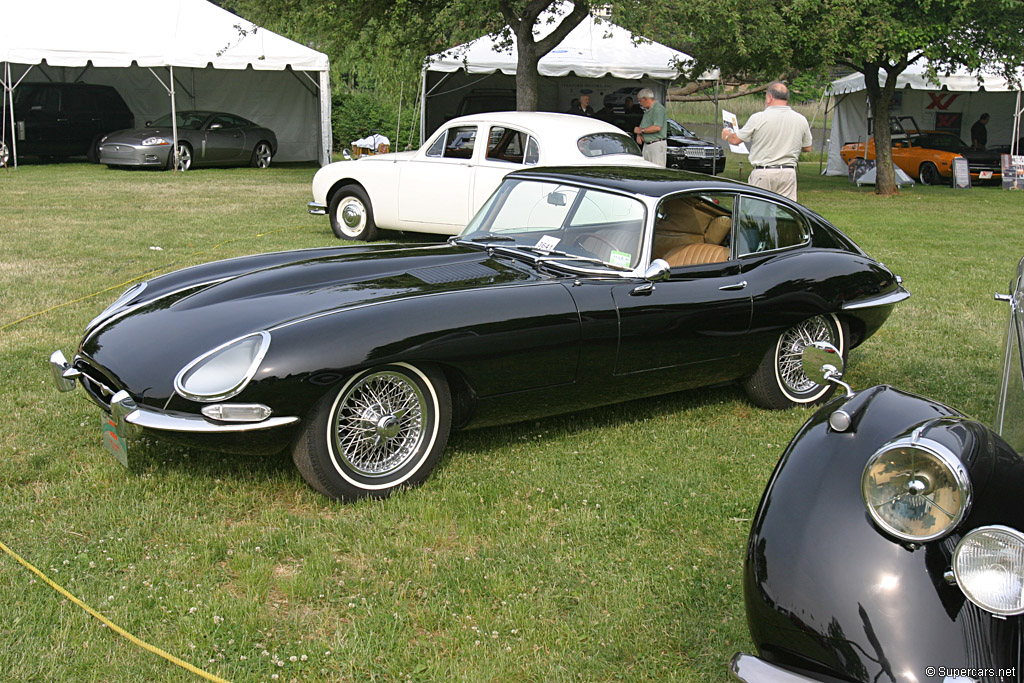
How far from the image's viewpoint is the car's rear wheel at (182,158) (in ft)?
66.8

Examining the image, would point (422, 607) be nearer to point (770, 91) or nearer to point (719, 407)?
point (719, 407)

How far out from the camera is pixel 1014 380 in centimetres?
319

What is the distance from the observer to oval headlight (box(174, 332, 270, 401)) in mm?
3568

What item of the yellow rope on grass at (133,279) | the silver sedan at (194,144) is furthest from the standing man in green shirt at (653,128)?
the silver sedan at (194,144)

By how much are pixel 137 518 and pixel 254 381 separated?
77cm

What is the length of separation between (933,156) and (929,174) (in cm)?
47

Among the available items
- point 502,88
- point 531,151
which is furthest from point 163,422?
point 502,88

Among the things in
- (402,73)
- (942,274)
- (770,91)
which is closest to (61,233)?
(770,91)

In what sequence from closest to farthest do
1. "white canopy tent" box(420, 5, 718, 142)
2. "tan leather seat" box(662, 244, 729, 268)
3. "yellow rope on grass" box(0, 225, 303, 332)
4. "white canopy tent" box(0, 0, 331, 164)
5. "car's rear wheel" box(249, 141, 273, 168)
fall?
"tan leather seat" box(662, 244, 729, 268)
"yellow rope on grass" box(0, 225, 303, 332)
"white canopy tent" box(420, 5, 718, 142)
"white canopy tent" box(0, 0, 331, 164)
"car's rear wheel" box(249, 141, 273, 168)

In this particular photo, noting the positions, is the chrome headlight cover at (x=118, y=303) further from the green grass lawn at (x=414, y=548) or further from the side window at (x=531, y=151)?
the side window at (x=531, y=151)

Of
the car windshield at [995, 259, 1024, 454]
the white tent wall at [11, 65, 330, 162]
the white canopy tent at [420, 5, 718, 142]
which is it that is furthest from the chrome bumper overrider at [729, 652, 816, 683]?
the white tent wall at [11, 65, 330, 162]

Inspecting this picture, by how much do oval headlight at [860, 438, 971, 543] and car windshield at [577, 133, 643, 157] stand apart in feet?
28.0

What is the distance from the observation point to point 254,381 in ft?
11.6

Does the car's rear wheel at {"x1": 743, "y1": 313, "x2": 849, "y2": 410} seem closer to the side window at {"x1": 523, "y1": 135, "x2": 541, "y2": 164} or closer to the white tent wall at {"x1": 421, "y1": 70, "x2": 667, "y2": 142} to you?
the side window at {"x1": 523, "y1": 135, "x2": 541, "y2": 164}
